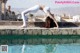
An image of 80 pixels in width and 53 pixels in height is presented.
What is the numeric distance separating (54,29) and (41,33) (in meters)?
0.37

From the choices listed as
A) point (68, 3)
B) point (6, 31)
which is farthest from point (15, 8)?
point (6, 31)

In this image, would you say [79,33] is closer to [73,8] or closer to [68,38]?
[68,38]

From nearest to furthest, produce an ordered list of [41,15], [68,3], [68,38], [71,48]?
[71,48]
[68,38]
[41,15]
[68,3]

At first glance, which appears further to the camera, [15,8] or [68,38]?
[15,8]

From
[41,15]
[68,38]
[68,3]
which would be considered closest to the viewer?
[68,38]

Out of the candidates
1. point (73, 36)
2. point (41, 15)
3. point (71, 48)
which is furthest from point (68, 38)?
point (41, 15)

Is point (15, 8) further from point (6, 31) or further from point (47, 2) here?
point (6, 31)

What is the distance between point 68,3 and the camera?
21.6m

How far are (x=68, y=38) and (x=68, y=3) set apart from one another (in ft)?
43.4

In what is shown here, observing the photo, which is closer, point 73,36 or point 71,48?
point 71,48

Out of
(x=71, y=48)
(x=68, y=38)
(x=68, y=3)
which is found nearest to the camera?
(x=71, y=48)

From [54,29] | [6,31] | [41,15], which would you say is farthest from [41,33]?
[41,15]

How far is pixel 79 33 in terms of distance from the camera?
895 cm

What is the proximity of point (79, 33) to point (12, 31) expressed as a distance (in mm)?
1847
